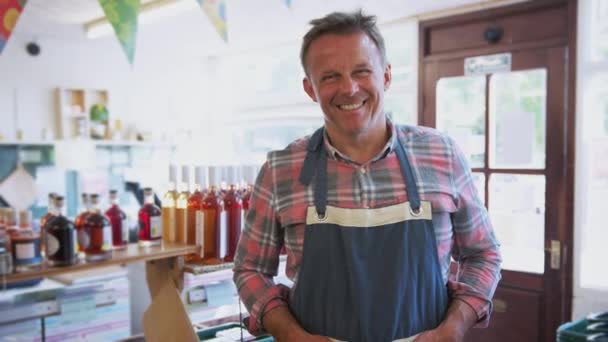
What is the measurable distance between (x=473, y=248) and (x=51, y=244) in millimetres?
1424

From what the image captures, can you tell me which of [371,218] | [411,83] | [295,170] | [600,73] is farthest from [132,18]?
[600,73]

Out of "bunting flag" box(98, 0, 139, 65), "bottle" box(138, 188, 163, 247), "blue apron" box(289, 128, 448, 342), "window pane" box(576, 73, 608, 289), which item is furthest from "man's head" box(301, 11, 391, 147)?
"window pane" box(576, 73, 608, 289)

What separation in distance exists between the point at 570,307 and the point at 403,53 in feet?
7.32

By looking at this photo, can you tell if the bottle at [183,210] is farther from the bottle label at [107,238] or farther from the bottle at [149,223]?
the bottle label at [107,238]

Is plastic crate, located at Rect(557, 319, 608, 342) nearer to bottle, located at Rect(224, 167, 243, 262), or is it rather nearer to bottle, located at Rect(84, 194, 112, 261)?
bottle, located at Rect(224, 167, 243, 262)

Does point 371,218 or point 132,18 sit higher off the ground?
point 132,18

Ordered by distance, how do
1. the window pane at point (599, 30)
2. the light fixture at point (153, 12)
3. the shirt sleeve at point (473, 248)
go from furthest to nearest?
the light fixture at point (153, 12), the window pane at point (599, 30), the shirt sleeve at point (473, 248)

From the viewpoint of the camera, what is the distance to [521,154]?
3326mm

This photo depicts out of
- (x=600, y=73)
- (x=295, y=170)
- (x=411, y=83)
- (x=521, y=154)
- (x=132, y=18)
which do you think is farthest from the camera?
(x=411, y=83)

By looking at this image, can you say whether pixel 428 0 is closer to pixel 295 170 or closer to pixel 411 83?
pixel 411 83

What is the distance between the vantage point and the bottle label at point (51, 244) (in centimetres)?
187

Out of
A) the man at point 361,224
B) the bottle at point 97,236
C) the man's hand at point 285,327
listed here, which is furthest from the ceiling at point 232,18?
the man's hand at point 285,327

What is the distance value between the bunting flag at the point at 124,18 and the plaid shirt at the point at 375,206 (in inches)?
54.9

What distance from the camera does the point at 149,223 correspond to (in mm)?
2189
